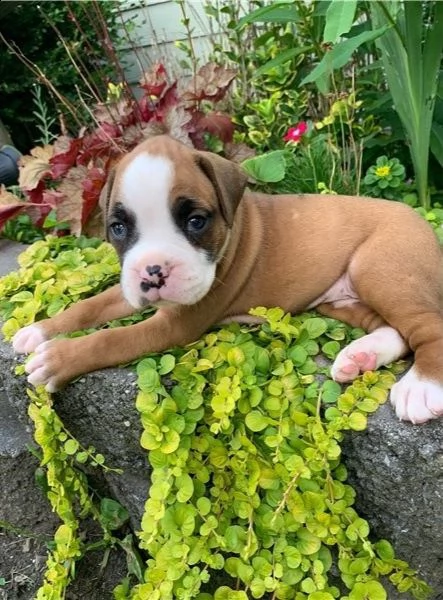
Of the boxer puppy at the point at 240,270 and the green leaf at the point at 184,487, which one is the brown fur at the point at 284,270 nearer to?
the boxer puppy at the point at 240,270

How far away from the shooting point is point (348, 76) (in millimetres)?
4406

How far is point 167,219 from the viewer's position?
2086 mm

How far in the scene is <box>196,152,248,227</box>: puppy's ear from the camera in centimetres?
222

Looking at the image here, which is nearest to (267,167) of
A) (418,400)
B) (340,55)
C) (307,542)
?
(340,55)

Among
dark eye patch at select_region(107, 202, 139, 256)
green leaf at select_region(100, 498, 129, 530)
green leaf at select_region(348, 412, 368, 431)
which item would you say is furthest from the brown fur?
green leaf at select_region(100, 498, 129, 530)

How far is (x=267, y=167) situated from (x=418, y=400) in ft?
5.89

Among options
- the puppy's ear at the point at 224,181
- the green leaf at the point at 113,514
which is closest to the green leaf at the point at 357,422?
the puppy's ear at the point at 224,181

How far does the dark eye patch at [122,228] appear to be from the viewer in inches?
83.2

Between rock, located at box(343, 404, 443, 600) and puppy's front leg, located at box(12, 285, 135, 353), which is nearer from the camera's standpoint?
rock, located at box(343, 404, 443, 600)

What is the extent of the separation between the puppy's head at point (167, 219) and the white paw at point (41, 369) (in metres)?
0.43

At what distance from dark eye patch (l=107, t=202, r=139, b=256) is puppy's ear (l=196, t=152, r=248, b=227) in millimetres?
303

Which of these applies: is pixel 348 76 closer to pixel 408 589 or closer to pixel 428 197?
pixel 428 197

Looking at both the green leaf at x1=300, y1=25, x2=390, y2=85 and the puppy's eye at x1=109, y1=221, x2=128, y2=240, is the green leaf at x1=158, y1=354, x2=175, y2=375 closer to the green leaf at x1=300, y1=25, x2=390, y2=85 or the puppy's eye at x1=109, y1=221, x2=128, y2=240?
the puppy's eye at x1=109, y1=221, x2=128, y2=240

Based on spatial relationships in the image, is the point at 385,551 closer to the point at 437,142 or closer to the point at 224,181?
the point at 224,181
